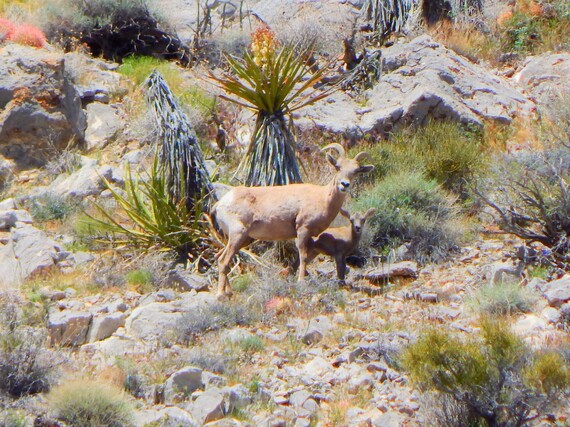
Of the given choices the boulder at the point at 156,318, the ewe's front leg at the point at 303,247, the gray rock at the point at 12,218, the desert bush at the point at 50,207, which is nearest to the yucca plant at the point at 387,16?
the desert bush at the point at 50,207

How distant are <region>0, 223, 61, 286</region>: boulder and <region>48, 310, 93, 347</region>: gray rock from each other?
211cm

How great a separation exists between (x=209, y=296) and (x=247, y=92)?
318 cm

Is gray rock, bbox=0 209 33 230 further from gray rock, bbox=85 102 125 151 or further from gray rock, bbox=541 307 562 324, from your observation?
gray rock, bbox=541 307 562 324

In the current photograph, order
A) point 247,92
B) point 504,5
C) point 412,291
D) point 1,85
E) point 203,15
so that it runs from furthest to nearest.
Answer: point 203,15, point 504,5, point 1,85, point 247,92, point 412,291

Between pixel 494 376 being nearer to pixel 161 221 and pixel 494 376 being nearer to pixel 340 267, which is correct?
pixel 340 267

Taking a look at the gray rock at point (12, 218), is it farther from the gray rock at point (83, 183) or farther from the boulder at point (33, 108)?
the boulder at point (33, 108)

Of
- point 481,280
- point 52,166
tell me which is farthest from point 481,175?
point 52,166

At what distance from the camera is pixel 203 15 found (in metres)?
24.1

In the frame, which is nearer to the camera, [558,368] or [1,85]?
[558,368]

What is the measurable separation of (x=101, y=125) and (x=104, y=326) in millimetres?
8062

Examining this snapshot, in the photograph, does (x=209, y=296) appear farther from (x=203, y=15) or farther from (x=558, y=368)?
(x=203, y=15)

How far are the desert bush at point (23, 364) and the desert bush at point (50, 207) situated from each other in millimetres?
5704

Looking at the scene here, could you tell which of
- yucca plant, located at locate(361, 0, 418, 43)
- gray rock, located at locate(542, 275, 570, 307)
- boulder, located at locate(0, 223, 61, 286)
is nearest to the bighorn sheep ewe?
gray rock, located at locate(542, 275, 570, 307)

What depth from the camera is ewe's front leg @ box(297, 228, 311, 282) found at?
11.9m
